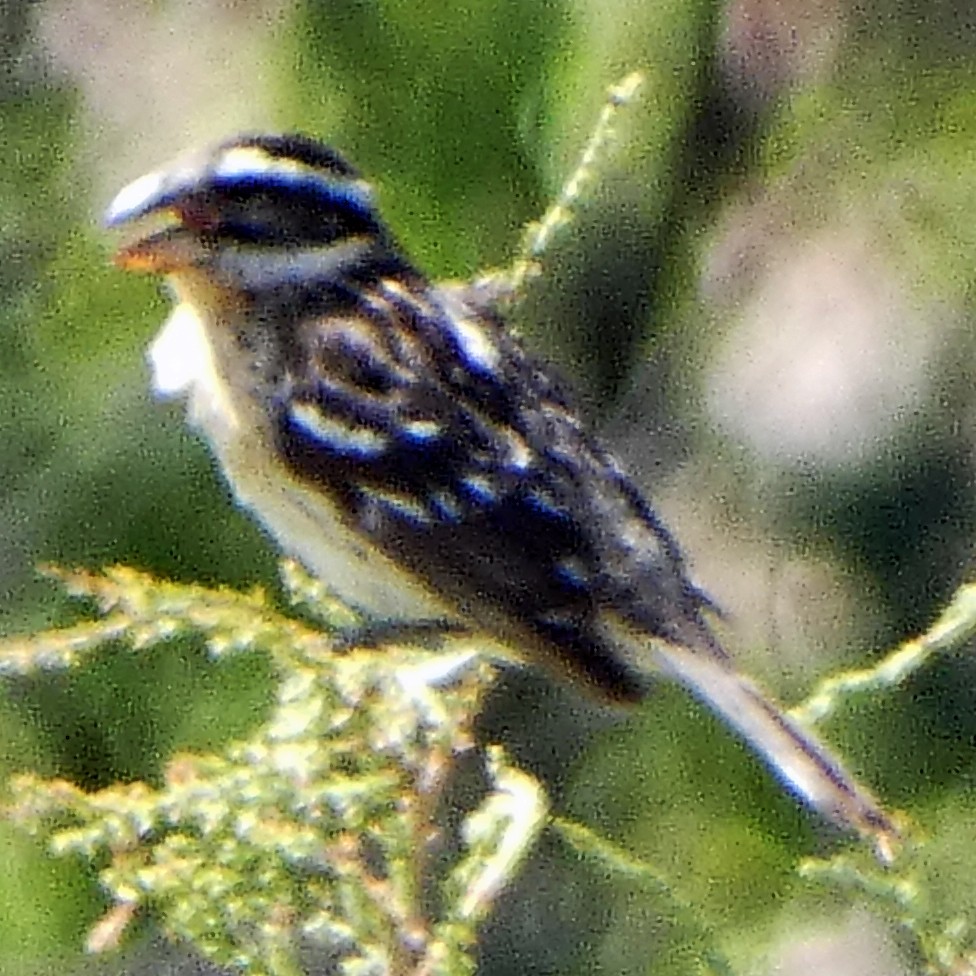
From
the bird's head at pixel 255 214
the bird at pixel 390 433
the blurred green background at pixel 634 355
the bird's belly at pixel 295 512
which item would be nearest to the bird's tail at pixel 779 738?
the bird at pixel 390 433

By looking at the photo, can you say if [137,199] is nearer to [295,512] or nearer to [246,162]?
[246,162]

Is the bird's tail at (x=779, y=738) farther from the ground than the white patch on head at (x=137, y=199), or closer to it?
closer to it

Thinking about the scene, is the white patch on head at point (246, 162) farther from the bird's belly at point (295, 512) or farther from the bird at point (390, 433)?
the bird's belly at point (295, 512)

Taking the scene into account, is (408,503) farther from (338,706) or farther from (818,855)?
(818,855)

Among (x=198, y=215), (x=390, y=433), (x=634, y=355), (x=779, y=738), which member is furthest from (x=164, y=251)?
(x=634, y=355)

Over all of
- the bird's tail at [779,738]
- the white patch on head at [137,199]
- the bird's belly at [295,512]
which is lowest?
the bird's tail at [779,738]

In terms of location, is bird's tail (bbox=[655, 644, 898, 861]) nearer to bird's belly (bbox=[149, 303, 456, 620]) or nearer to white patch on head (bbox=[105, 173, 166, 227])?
bird's belly (bbox=[149, 303, 456, 620])

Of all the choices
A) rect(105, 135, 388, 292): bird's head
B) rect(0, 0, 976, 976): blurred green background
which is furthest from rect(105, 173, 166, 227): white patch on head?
rect(0, 0, 976, 976): blurred green background
